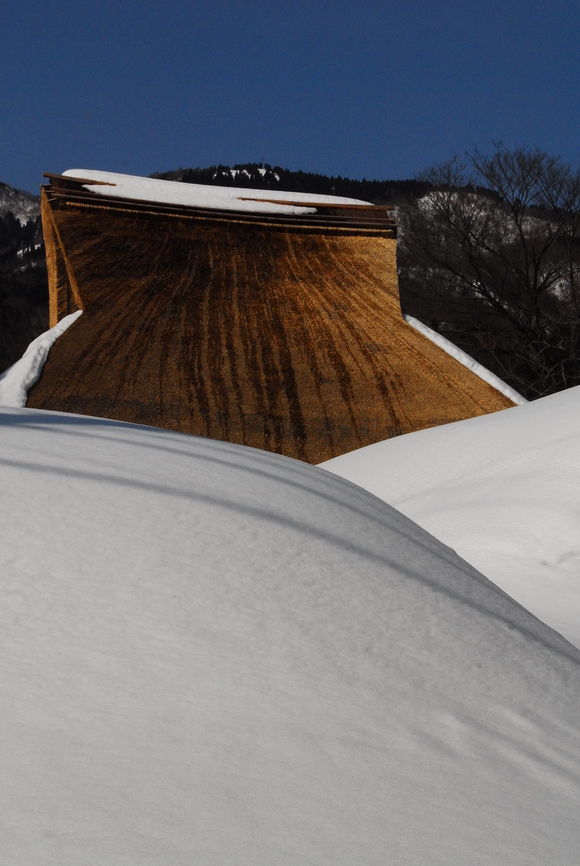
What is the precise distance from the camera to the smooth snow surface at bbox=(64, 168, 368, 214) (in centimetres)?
457

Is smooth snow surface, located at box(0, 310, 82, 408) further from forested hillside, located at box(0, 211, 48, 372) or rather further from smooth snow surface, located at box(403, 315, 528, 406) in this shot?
forested hillside, located at box(0, 211, 48, 372)

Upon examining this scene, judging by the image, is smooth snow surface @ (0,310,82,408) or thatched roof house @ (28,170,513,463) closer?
smooth snow surface @ (0,310,82,408)

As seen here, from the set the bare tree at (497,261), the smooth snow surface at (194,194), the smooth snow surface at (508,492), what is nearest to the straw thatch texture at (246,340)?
the smooth snow surface at (194,194)

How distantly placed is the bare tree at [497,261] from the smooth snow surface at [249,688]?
763cm

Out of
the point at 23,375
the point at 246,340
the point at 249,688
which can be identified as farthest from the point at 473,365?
the point at 249,688

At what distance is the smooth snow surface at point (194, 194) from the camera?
4570 mm

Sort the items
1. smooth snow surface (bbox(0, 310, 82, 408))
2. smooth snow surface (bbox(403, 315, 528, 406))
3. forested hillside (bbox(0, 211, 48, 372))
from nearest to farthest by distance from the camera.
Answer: smooth snow surface (bbox(0, 310, 82, 408))
smooth snow surface (bbox(403, 315, 528, 406))
forested hillside (bbox(0, 211, 48, 372))

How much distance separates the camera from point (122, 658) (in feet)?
1.85

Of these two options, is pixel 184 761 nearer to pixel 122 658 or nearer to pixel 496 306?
pixel 122 658

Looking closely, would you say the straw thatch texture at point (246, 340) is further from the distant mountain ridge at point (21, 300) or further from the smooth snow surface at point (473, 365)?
the distant mountain ridge at point (21, 300)

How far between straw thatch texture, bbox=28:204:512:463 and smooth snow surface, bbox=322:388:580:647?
823 mm

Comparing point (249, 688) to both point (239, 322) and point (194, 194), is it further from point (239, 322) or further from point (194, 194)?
point (194, 194)

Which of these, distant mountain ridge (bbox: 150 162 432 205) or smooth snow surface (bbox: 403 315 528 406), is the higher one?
distant mountain ridge (bbox: 150 162 432 205)

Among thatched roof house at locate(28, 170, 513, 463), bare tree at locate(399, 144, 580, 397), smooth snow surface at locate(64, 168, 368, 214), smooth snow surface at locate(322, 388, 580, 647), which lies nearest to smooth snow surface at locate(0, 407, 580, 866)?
smooth snow surface at locate(322, 388, 580, 647)
